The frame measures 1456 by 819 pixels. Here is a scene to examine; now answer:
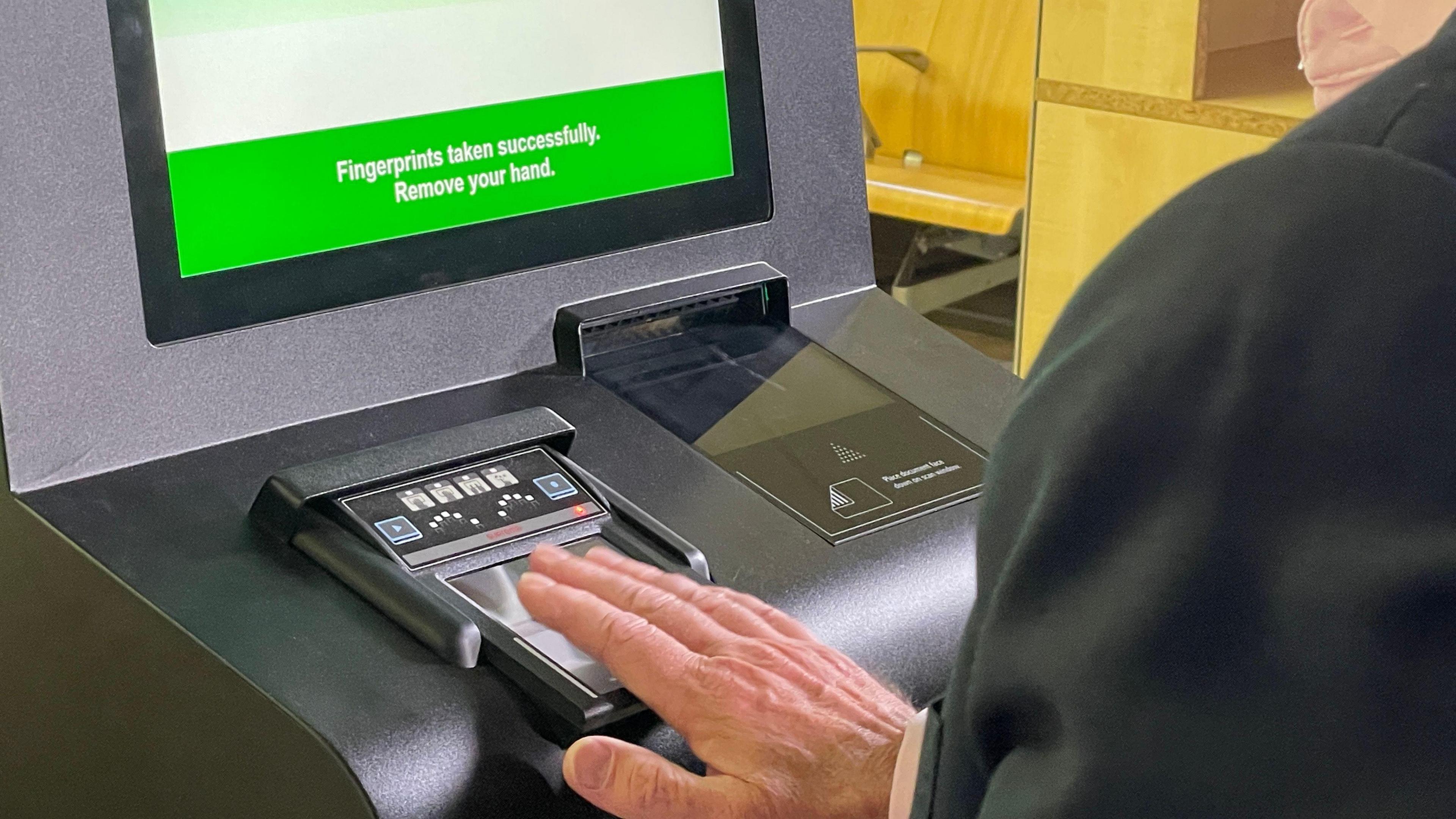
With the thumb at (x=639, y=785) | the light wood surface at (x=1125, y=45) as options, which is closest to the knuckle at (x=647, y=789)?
the thumb at (x=639, y=785)

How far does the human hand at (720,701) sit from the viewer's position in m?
0.66

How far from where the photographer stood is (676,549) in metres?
0.79

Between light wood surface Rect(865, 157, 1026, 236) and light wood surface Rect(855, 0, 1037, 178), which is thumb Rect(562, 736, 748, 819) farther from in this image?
light wood surface Rect(855, 0, 1037, 178)

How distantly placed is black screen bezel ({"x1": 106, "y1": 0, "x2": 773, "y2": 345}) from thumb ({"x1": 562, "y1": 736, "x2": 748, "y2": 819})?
33 centimetres

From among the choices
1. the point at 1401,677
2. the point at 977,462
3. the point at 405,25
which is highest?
the point at 405,25

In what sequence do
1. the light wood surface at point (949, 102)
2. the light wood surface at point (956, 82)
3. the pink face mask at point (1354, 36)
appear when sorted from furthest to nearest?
the light wood surface at point (956, 82), the light wood surface at point (949, 102), the pink face mask at point (1354, 36)

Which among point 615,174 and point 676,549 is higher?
point 615,174

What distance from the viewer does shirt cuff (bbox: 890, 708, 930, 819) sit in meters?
0.53

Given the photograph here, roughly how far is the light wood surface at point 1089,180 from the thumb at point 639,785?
59.5 inches

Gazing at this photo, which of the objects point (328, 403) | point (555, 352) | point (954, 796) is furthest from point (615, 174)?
point (954, 796)

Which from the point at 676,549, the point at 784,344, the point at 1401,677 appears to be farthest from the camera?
the point at 784,344

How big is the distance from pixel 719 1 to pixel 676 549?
1.29ft

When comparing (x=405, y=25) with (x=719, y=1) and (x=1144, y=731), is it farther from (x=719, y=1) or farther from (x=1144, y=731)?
(x=1144, y=731)

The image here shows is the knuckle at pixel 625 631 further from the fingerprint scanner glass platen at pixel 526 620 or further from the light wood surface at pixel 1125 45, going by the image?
the light wood surface at pixel 1125 45
